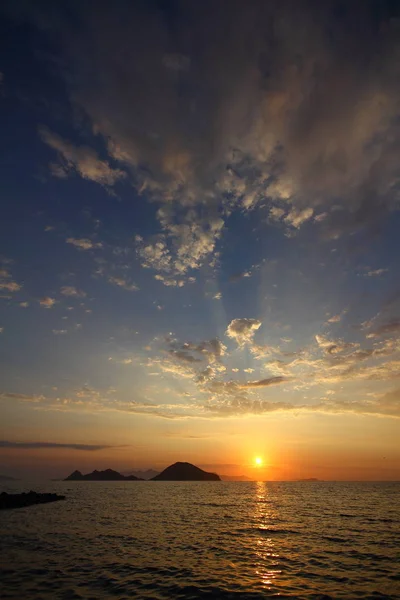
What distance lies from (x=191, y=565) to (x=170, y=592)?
6222 mm

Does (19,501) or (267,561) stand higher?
(19,501)

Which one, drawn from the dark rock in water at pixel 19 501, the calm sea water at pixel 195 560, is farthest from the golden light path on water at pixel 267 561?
the dark rock in water at pixel 19 501

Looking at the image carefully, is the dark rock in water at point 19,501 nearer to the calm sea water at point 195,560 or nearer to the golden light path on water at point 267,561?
the calm sea water at point 195,560

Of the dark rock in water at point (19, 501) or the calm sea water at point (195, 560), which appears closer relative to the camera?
the calm sea water at point (195, 560)

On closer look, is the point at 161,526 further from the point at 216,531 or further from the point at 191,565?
the point at 191,565

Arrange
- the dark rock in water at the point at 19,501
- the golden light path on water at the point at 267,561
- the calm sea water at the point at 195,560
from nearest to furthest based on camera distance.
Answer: the calm sea water at the point at 195,560 → the golden light path on water at the point at 267,561 → the dark rock in water at the point at 19,501

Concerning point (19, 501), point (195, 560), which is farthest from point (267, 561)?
point (19, 501)

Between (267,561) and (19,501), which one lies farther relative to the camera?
(19,501)

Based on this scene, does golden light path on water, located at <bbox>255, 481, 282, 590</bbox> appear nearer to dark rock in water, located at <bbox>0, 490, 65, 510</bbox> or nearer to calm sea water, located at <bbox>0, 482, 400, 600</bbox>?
calm sea water, located at <bbox>0, 482, 400, 600</bbox>

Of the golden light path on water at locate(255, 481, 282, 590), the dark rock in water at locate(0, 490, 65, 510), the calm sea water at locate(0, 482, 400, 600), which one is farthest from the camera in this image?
the dark rock in water at locate(0, 490, 65, 510)

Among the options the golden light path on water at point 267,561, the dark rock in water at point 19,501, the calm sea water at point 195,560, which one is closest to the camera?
the calm sea water at point 195,560

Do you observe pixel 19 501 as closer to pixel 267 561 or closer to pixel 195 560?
pixel 195 560

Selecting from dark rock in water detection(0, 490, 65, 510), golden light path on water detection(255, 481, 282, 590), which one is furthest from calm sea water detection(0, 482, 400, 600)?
dark rock in water detection(0, 490, 65, 510)

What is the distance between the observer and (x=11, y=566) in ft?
77.0
